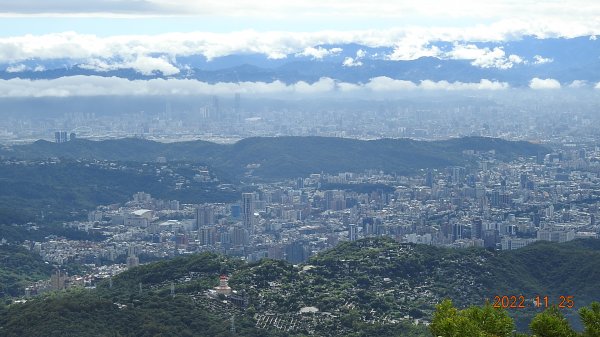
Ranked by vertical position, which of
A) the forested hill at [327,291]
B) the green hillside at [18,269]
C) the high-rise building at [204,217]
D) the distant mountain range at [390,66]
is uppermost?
the distant mountain range at [390,66]

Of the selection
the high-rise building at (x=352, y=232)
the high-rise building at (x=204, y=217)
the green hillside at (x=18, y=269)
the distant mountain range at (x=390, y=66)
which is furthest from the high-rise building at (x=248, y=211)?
the distant mountain range at (x=390, y=66)

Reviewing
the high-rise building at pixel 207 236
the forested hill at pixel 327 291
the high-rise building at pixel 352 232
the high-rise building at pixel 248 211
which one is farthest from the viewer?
the high-rise building at pixel 248 211

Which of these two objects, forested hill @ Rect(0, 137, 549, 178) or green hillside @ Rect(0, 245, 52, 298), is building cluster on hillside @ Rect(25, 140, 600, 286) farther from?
forested hill @ Rect(0, 137, 549, 178)

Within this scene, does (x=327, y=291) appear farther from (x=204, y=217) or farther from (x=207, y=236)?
(x=204, y=217)

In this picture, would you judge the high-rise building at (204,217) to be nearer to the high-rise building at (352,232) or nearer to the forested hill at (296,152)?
the high-rise building at (352,232)

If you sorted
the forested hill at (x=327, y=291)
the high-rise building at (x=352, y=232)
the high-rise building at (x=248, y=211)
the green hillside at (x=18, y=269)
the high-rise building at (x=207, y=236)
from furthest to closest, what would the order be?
the high-rise building at (x=248, y=211), the high-rise building at (x=207, y=236), the high-rise building at (x=352, y=232), the green hillside at (x=18, y=269), the forested hill at (x=327, y=291)

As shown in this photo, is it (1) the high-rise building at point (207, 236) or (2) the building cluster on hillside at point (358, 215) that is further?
(1) the high-rise building at point (207, 236)

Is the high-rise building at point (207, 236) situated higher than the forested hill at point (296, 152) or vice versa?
the forested hill at point (296, 152)
